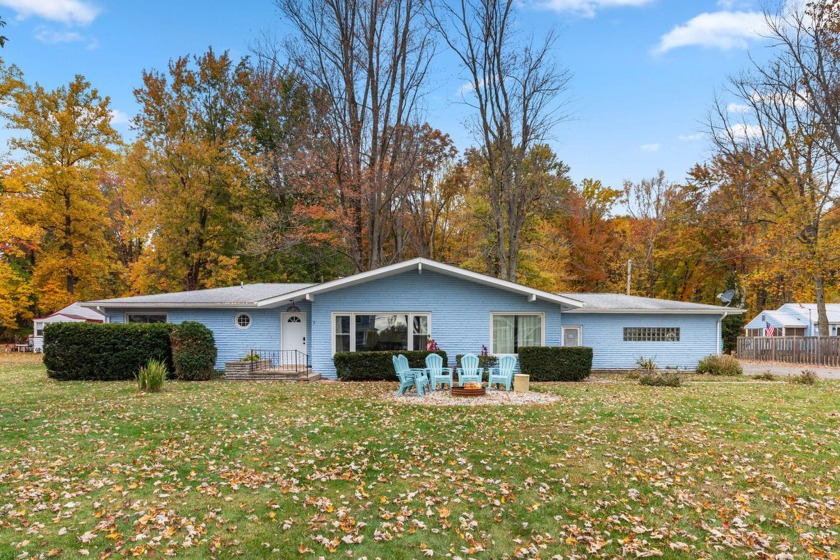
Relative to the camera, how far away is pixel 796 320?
105ft

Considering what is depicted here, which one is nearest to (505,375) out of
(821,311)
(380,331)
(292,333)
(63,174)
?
(380,331)

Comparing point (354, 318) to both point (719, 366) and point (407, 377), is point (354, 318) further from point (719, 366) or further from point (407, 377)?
point (719, 366)

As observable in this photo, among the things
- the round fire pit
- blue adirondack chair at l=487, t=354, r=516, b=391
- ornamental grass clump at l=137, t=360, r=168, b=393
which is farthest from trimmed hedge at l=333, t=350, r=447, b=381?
ornamental grass clump at l=137, t=360, r=168, b=393

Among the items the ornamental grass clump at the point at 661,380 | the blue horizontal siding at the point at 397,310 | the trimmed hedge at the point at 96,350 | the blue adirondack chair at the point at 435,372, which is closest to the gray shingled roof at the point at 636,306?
the blue horizontal siding at the point at 397,310

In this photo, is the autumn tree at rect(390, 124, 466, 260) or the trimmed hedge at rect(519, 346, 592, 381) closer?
the trimmed hedge at rect(519, 346, 592, 381)

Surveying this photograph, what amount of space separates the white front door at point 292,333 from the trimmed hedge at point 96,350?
3931mm

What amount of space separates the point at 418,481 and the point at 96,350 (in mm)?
14224

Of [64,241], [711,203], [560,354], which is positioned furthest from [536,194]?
[64,241]

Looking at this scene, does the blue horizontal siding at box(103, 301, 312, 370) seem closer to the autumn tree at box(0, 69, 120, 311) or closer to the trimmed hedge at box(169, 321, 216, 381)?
the trimmed hedge at box(169, 321, 216, 381)

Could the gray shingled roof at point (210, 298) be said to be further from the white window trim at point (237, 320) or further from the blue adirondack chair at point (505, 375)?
the blue adirondack chair at point (505, 375)

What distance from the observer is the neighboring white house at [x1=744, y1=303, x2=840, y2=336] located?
31.8 m

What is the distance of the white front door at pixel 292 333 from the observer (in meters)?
18.6

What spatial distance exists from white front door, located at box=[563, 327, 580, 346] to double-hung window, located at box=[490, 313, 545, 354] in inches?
107

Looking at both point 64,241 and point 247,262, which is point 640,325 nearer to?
point 247,262
